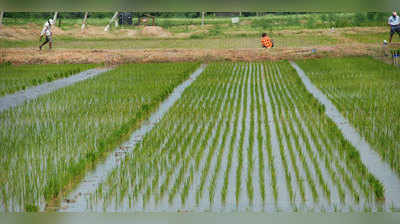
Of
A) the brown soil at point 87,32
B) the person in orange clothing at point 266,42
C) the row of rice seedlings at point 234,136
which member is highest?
the brown soil at point 87,32

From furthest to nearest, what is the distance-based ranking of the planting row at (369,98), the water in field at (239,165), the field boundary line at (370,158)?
1. the planting row at (369,98)
2. the field boundary line at (370,158)
3. the water in field at (239,165)

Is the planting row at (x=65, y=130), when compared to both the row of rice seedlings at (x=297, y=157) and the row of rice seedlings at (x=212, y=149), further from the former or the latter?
the row of rice seedlings at (x=297, y=157)

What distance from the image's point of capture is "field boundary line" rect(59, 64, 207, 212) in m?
2.61

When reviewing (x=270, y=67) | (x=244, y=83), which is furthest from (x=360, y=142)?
(x=270, y=67)

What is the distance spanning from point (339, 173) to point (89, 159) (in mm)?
1539

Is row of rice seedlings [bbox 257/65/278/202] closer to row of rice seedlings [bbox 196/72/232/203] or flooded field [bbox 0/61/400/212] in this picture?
flooded field [bbox 0/61/400/212]

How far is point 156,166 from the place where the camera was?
343 cm

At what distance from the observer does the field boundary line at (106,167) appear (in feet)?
8.56

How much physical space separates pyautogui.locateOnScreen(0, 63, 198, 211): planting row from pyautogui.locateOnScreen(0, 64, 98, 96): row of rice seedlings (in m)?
0.74

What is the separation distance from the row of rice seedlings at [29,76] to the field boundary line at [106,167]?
2.25 meters

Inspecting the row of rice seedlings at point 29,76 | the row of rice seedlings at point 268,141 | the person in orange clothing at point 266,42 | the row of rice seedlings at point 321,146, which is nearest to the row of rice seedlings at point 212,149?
the row of rice seedlings at point 268,141

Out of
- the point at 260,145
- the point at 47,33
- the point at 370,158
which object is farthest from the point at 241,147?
the point at 47,33

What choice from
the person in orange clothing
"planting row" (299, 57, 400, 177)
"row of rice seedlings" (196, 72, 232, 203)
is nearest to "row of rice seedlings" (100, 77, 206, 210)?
"row of rice seedlings" (196, 72, 232, 203)

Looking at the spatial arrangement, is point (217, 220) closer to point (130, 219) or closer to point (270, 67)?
point (130, 219)
